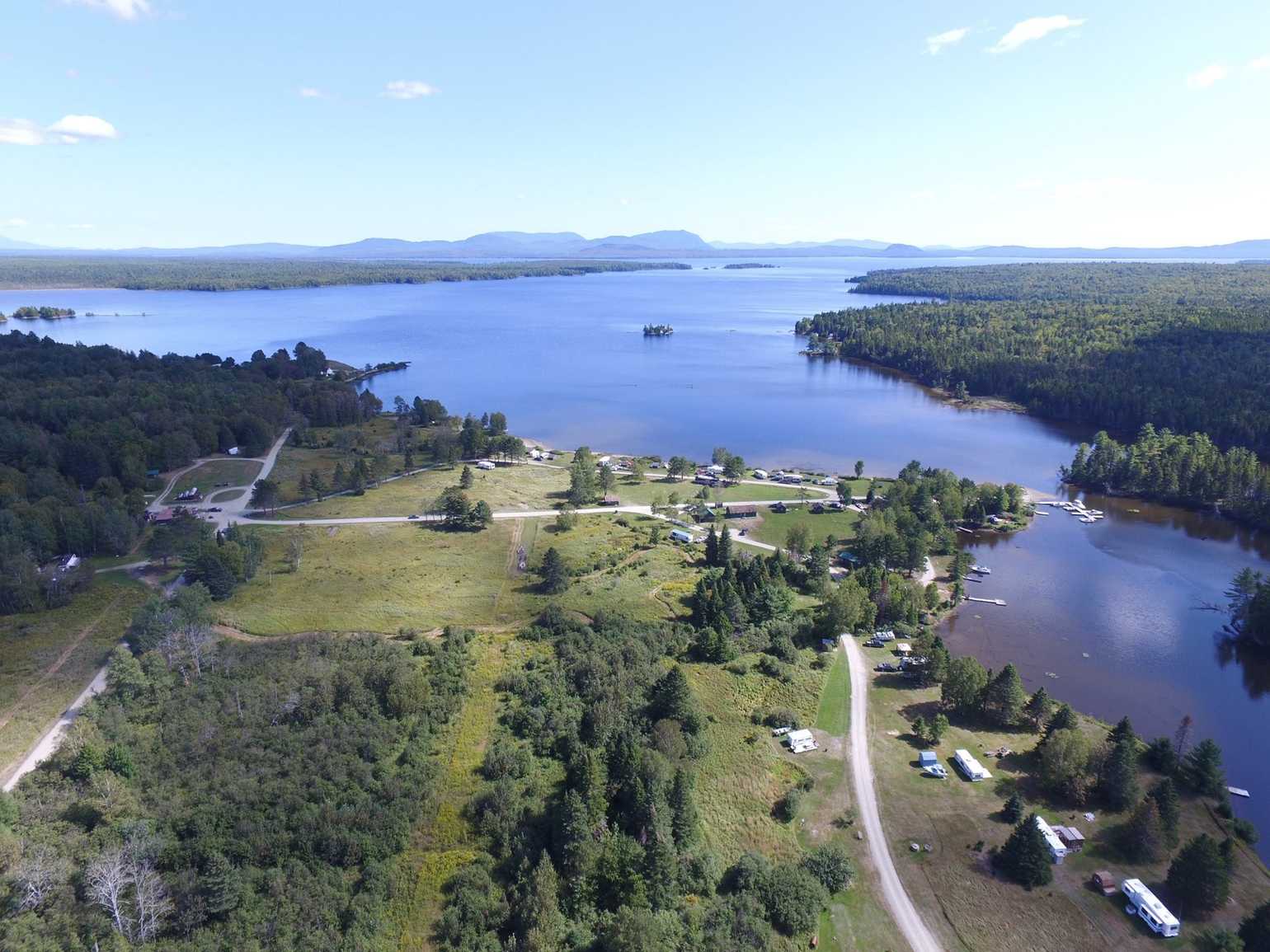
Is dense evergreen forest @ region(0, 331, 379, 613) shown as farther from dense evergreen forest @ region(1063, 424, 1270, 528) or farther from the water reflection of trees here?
dense evergreen forest @ region(1063, 424, 1270, 528)

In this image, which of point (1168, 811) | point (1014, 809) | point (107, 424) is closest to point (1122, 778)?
point (1168, 811)

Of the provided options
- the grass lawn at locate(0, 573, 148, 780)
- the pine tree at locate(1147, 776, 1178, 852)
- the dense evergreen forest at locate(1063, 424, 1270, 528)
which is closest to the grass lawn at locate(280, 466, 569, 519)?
the grass lawn at locate(0, 573, 148, 780)

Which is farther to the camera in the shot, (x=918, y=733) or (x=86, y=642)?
(x=86, y=642)

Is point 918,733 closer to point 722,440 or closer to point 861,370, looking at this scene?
point 722,440

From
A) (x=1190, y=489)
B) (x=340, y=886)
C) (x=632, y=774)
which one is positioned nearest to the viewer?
(x=340, y=886)

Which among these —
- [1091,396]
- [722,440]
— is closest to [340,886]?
[722,440]

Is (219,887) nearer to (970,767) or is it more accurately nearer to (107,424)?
(970,767)
